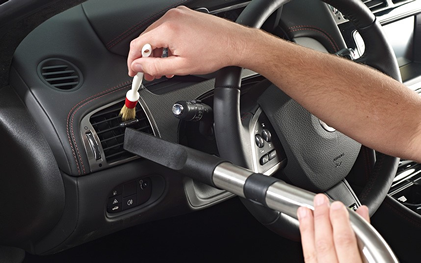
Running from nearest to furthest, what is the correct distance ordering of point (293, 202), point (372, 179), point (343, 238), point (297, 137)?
point (343, 238)
point (293, 202)
point (297, 137)
point (372, 179)

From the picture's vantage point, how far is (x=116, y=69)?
1214 millimetres

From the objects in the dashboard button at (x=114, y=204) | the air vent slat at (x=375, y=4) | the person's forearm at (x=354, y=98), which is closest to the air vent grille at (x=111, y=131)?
the dashboard button at (x=114, y=204)

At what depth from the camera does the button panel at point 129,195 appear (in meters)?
1.25

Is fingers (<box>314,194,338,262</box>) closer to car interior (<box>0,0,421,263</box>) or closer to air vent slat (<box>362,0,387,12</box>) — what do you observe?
car interior (<box>0,0,421,263</box>)

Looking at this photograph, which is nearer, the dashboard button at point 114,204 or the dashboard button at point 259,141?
the dashboard button at point 259,141

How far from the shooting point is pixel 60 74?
117 centimetres

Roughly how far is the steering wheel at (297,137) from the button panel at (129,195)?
306 millimetres

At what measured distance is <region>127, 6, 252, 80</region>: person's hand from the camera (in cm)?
90

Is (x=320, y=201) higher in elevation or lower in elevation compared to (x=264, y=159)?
higher

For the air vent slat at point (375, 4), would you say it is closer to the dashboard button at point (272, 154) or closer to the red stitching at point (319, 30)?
the red stitching at point (319, 30)

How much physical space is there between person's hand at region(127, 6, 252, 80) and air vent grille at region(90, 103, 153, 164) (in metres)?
0.27

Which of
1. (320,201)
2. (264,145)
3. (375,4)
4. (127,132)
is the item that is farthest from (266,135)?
(375,4)

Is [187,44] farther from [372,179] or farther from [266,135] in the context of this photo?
[372,179]

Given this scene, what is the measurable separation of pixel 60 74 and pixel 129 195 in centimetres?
32
